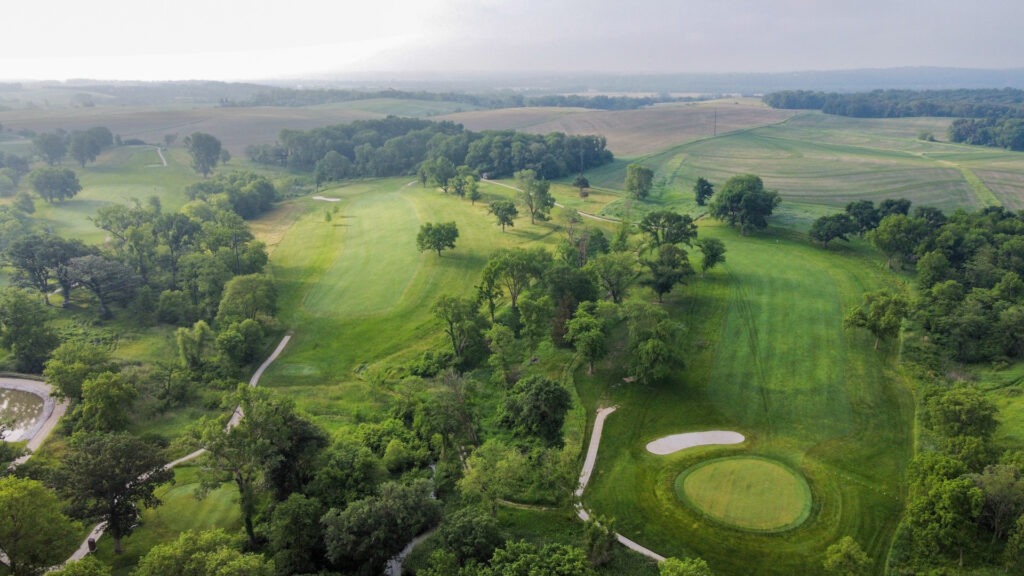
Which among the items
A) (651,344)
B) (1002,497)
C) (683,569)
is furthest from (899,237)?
(683,569)

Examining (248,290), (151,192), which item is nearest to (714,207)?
(248,290)

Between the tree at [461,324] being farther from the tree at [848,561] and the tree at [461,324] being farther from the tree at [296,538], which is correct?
the tree at [848,561]

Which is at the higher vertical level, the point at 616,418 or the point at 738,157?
the point at 738,157

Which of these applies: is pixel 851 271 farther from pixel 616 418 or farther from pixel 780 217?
pixel 616 418

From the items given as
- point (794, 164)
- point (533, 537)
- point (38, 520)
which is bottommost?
point (533, 537)

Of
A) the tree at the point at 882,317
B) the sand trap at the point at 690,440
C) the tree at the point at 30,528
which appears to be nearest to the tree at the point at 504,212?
the tree at the point at 882,317

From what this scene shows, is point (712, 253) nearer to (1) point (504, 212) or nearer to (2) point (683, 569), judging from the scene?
(1) point (504, 212)

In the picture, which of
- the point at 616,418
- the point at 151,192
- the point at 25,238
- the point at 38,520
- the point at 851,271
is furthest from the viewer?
the point at 151,192
